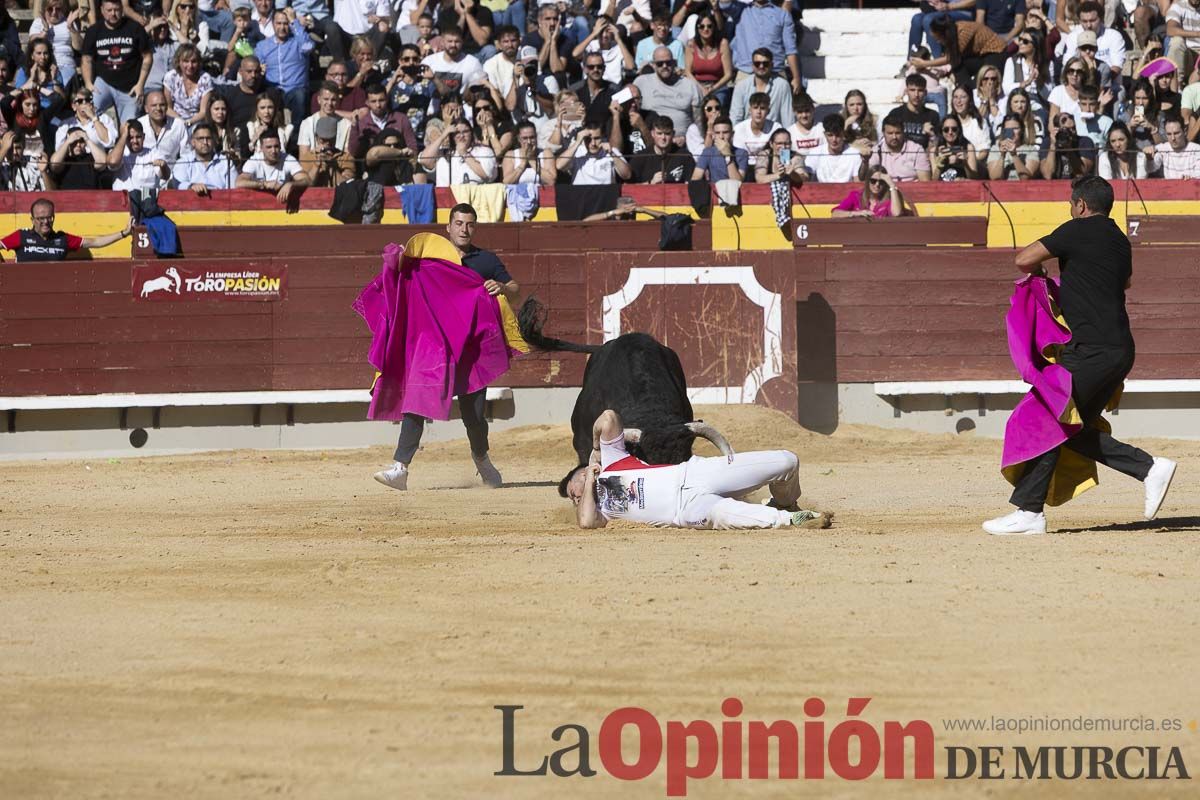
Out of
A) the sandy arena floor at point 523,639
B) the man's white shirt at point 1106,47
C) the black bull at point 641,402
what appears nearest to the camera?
the sandy arena floor at point 523,639

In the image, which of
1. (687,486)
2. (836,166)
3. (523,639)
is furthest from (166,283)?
(523,639)

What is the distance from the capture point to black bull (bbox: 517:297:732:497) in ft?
23.4

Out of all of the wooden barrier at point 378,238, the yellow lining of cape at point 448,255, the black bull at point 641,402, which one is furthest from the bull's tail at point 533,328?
the wooden barrier at point 378,238

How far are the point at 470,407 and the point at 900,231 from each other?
191 inches

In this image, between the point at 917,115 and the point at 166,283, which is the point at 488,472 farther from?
the point at 917,115

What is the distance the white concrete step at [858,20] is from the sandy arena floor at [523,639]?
923cm

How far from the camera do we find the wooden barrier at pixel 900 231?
1311 centimetres

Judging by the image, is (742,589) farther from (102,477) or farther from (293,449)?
(293,449)

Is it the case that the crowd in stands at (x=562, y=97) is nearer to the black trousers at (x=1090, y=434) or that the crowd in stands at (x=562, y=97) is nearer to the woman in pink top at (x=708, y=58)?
the woman in pink top at (x=708, y=58)

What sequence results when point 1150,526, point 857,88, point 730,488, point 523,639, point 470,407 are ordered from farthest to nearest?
point 857,88 → point 470,407 → point 1150,526 → point 730,488 → point 523,639

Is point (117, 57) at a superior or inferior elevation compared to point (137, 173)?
superior

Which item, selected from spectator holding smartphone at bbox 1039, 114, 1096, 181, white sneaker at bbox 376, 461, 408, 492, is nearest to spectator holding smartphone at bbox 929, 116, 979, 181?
spectator holding smartphone at bbox 1039, 114, 1096, 181

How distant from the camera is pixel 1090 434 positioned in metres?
6.70

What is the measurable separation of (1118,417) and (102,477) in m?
7.67
